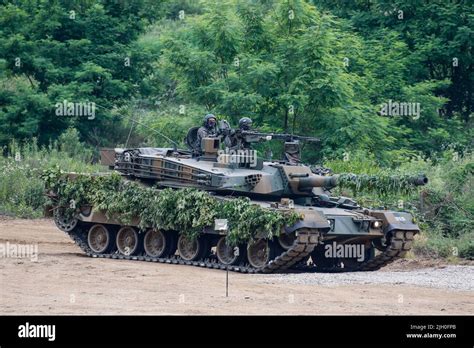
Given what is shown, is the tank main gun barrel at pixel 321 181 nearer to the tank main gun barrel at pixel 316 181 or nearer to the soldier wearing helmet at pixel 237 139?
the tank main gun barrel at pixel 316 181

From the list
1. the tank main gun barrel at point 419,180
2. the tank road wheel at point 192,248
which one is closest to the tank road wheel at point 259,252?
the tank road wheel at point 192,248

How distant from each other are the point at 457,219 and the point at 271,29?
8.92m

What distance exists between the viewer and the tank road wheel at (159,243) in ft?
73.2

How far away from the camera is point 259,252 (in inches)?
819

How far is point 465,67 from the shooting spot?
114ft

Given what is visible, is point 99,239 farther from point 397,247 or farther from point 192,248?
point 397,247

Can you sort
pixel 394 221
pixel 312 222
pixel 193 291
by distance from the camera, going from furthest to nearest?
pixel 394 221 → pixel 312 222 → pixel 193 291

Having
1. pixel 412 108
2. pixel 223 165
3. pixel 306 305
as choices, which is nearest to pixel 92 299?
pixel 306 305

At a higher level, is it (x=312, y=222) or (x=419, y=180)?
(x=419, y=180)

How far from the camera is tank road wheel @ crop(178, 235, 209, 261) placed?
21.6 m

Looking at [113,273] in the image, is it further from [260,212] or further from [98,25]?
[98,25]

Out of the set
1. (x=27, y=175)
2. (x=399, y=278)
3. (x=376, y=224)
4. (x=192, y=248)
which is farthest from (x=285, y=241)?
(x=27, y=175)

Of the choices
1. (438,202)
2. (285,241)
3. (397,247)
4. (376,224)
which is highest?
(438,202)

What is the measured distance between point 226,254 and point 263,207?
4.97 feet
